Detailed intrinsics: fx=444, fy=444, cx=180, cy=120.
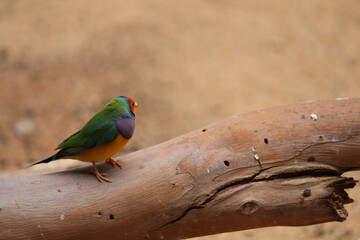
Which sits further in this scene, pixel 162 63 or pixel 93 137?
pixel 162 63

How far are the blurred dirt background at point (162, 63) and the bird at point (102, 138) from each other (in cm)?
269

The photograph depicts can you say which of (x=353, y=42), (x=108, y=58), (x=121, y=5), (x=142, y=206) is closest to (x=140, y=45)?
(x=108, y=58)

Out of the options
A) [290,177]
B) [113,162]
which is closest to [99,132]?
[113,162]

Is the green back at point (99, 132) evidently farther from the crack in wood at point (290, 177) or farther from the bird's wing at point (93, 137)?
the crack in wood at point (290, 177)

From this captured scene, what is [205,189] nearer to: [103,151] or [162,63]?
[103,151]

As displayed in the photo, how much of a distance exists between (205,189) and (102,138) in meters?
0.58

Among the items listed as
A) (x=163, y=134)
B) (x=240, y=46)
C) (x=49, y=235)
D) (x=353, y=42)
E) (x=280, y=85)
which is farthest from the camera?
(x=353, y=42)

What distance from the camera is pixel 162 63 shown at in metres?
5.80

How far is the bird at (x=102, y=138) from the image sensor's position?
7.32 ft

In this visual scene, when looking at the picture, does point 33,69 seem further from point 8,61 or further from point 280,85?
point 280,85

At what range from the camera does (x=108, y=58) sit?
234 inches

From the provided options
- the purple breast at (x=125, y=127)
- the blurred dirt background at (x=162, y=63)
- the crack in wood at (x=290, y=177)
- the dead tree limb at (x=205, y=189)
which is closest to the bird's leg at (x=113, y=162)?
the dead tree limb at (x=205, y=189)

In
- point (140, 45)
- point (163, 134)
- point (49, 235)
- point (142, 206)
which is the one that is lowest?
point (49, 235)

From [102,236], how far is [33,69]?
4.51m
